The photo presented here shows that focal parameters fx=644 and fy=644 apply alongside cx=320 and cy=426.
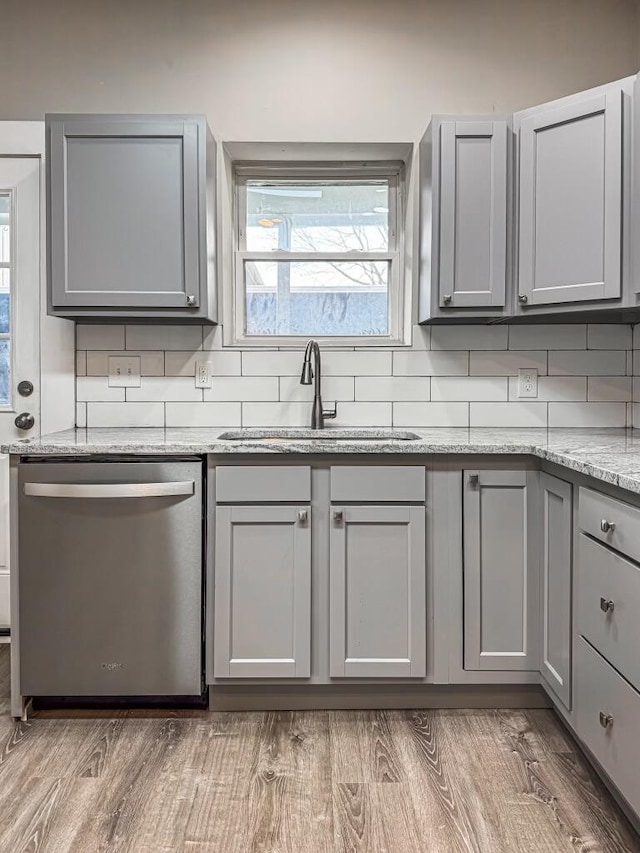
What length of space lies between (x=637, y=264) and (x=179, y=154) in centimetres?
167

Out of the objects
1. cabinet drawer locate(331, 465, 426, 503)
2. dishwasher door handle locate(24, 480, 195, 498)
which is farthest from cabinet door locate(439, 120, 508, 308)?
dishwasher door handle locate(24, 480, 195, 498)

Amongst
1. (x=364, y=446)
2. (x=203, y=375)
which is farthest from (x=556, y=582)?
(x=203, y=375)

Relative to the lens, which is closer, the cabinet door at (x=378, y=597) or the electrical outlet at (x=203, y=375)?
the cabinet door at (x=378, y=597)

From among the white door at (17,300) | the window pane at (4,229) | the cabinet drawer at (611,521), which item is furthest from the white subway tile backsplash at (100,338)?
the cabinet drawer at (611,521)

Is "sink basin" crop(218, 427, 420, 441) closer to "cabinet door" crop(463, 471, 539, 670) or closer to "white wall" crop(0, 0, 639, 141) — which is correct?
"cabinet door" crop(463, 471, 539, 670)

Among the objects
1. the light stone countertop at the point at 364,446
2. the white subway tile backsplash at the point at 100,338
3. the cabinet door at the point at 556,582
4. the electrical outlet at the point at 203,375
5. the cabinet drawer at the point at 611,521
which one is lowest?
the cabinet door at the point at 556,582

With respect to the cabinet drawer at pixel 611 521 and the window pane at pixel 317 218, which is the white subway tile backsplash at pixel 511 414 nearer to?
the window pane at pixel 317 218

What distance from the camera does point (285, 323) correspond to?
2895mm

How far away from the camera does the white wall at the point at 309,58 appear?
2729mm

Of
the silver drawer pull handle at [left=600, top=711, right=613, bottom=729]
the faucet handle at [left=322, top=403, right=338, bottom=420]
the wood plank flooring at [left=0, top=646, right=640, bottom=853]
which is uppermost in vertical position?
the faucet handle at [left=322, top=403, right=338, bottom=420]

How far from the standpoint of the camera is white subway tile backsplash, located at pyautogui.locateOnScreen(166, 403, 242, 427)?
279 cm

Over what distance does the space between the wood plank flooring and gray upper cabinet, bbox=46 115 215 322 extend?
4.94 ft

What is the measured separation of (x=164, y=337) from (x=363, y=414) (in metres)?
0.92

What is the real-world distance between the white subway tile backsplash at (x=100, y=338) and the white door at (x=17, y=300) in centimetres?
17
